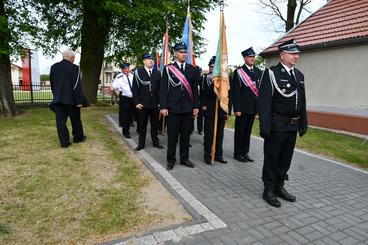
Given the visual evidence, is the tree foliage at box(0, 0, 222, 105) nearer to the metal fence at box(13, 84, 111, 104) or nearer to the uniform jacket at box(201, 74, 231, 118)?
the metal fence at box(13, 84, 111, 104)

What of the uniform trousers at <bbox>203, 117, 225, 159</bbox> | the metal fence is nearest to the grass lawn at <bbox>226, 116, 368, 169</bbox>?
the uniform trousers at <bbox>203, 117, 225, 159</bbox>

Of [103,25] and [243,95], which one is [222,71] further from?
[103,25]

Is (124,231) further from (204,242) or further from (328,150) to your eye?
(328,150)

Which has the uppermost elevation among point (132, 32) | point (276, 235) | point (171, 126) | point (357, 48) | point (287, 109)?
point (132, 32)

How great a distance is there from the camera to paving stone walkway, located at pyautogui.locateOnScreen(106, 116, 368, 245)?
3100 mm

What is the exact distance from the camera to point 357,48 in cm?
947

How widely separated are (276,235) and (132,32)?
11834 millimetres

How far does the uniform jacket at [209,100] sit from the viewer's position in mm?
5715

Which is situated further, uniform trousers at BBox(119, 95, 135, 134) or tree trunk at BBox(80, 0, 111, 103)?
tree trunk at BBox(80, 0, 111, 103)

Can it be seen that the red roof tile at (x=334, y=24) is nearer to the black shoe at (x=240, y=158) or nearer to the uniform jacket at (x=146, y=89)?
the black shoe at (x=240, y=158)

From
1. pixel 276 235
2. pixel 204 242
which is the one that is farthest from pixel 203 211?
pixel 276 235

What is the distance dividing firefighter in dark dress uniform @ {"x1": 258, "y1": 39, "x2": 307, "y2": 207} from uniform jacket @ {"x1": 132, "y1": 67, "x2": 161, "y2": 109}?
3.18 metres

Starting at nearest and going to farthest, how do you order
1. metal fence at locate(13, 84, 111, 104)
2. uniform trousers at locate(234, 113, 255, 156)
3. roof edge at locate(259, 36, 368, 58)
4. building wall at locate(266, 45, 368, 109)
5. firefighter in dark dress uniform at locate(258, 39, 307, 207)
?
firefighter in dark dress uniform at locate(258, 39, 307, 207)
uniform trousers at locate(234, 113, 255, 156)
roof edge at locate(259, 36, 368, 58)
building wall at locate(266, 45, 368, 109)
metal fence at locate(13, 84, 111, 104)

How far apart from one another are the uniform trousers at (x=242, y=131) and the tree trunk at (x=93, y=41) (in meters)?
8.08
